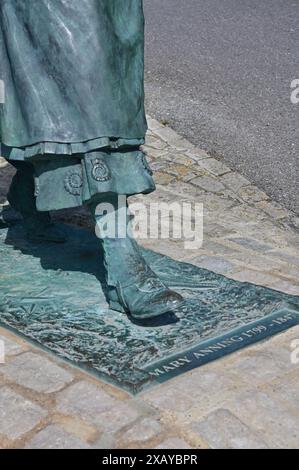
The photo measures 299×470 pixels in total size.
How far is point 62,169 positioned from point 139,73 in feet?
1.63

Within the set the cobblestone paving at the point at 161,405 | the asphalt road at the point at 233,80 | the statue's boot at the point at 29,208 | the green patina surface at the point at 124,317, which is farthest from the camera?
the asphalt road at the point at 233,80

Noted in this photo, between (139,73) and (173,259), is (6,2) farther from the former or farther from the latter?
(173,259)

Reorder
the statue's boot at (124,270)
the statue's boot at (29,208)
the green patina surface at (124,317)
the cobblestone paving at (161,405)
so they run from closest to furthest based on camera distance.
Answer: the cobblestone paving at (161,405), the green patina surface at (124,317), the statue's boot at (124,270), the statue's boot at (29,208)

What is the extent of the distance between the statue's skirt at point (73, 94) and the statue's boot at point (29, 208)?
0.70m

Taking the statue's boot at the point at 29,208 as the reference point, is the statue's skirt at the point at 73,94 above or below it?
above

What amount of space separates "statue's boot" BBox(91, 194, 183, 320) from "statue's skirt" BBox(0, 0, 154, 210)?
13cm

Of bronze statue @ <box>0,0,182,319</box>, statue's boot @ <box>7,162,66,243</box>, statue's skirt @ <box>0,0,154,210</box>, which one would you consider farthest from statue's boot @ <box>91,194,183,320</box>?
statue's boot @ <box>7,162,66,243</box>

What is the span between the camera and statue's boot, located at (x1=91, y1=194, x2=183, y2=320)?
3.50 metres

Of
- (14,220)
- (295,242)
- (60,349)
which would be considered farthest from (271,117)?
(60,349)

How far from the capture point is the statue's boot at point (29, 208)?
14.1 ft

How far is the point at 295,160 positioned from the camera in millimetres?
6621

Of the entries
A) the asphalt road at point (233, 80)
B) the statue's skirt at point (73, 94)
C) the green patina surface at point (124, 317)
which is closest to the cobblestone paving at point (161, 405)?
the green patina surface at point (124, 317)

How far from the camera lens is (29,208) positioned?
172 inches

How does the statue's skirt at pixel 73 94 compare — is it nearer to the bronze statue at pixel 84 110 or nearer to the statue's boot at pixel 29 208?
the bronze statue at pixel 84 110
